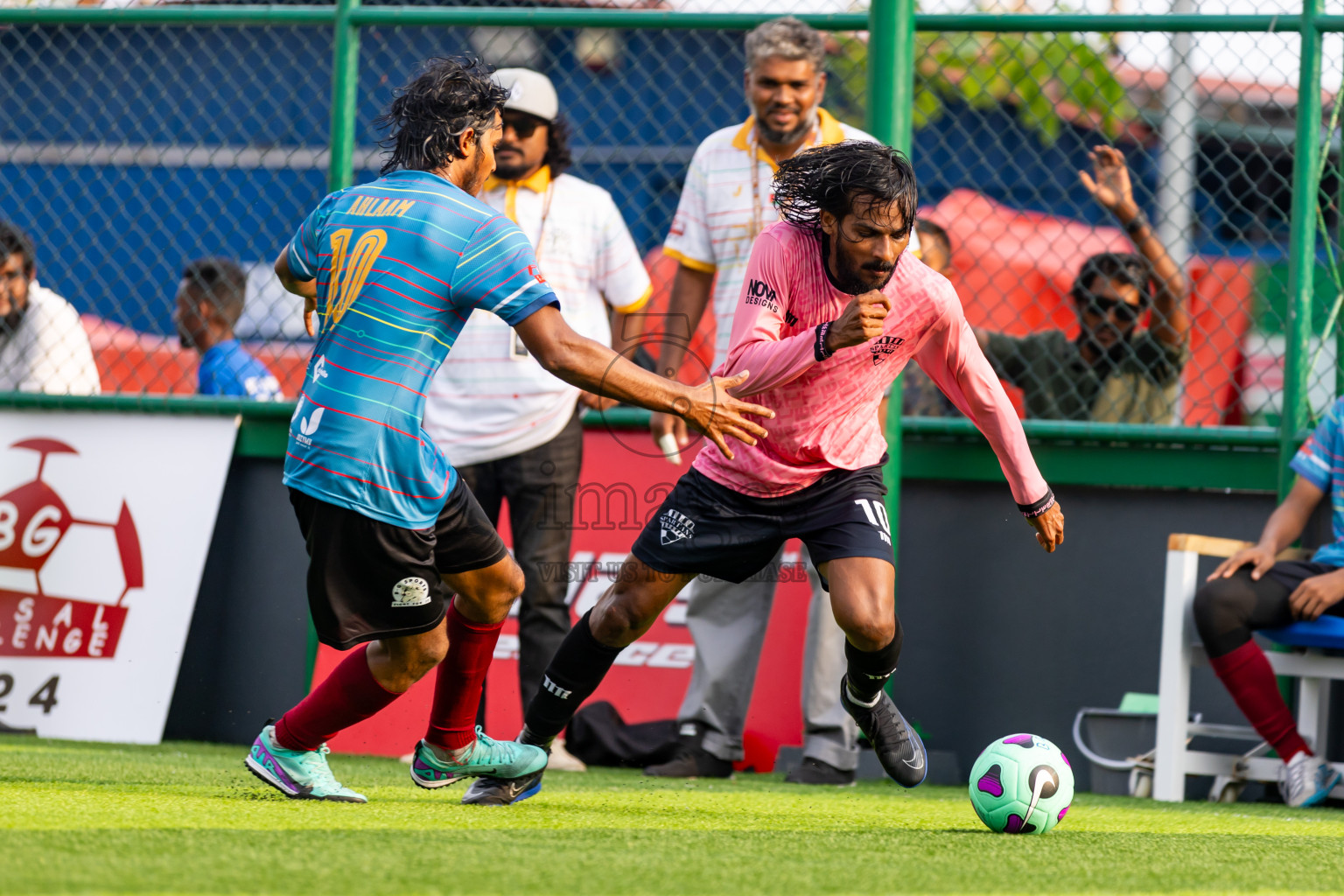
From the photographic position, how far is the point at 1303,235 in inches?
215

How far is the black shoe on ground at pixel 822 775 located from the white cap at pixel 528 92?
2408mm

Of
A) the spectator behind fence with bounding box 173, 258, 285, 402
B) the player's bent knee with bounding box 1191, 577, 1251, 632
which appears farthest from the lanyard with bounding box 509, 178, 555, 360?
the player's bent knee with bounding box 1191, 577, 1251, 632

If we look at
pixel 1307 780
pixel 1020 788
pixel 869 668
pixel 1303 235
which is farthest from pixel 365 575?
pixel 1303 235

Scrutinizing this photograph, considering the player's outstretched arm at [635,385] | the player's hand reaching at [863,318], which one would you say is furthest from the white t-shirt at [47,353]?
the player's hand reaching at [863,318]

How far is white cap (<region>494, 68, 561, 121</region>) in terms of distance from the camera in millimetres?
5324

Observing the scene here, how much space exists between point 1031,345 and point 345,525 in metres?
3.20

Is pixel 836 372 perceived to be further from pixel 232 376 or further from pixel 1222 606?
pixel 232 376

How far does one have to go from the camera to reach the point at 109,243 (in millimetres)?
9852

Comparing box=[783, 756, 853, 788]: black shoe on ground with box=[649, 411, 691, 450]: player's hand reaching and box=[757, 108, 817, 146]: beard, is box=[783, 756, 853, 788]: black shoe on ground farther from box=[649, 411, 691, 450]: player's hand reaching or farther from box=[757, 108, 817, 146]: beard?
box=[757, 108, 817, 146]: beard

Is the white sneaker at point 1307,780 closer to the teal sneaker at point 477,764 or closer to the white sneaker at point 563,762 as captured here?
the white sneaker at point 563,762

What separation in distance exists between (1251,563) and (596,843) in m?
2.87

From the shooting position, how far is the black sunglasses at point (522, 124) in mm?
5340

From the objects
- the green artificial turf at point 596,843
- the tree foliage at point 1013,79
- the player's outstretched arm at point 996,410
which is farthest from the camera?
the tree foliage at point 1013,79

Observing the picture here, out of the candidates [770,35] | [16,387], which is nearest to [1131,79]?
[770,35]
